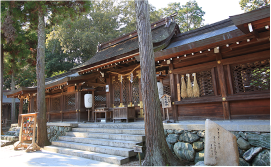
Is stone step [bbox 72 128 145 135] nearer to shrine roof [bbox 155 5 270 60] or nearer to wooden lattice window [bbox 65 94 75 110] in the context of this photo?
shrine roof [bbox 155 5 270 60]

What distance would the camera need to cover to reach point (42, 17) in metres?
8.05

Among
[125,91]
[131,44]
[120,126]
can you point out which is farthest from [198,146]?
[131,44]

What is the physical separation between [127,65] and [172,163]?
5.82 m

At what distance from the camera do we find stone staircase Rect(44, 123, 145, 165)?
461 cm

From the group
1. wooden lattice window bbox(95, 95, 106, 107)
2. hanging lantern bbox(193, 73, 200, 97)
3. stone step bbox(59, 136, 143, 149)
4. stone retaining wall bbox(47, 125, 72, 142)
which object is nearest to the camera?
stone step bbox(59, 136, 143, 149)

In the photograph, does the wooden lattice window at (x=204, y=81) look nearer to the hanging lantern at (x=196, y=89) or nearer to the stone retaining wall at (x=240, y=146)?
the hanging lantern at (x=196, y=89)

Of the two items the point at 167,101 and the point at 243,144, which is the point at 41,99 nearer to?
the point at 167,101

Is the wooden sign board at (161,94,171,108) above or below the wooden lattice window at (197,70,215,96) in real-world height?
below

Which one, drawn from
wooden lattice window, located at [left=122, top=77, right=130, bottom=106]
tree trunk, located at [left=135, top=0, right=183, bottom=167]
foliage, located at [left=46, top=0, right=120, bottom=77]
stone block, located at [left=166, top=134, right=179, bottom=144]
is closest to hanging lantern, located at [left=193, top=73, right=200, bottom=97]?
stone block, located at [left=166, top=134, right=179, bottom=144]

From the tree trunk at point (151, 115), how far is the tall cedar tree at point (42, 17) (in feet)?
17.7

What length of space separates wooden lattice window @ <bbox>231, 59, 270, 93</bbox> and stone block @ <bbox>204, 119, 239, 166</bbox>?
2.66m

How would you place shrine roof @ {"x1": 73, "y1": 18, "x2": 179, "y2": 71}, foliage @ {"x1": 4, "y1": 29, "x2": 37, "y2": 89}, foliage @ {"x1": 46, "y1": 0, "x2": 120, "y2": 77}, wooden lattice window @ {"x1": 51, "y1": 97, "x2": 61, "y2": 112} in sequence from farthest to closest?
foliage @ {"x1": 46, "y1": 0, "x2": 120, "y2": 77} → wooden lattice window @ {"x1": 51, "y1": 97, "x2": 61, "y2": 112} → foliage @ {"x1": 4, "y1": 29, "x2": 37, "y2": 89} → shrine roof @ {"x1": 73, "y1": 18, "x2": 179, "y2": 71}

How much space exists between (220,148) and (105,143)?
3677 millimetres

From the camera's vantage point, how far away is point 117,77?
920 centimetres
